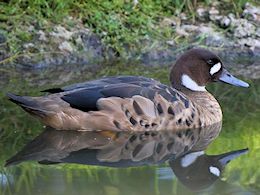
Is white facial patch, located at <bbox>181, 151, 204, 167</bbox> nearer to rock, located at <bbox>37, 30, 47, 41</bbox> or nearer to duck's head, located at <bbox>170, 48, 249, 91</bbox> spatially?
duck's head, located at <bbox>170, 48, 249, 91</bbox>

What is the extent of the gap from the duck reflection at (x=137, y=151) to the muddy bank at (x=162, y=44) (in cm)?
275

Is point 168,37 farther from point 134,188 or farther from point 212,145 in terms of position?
point 134,188

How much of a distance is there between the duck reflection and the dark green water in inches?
3.4

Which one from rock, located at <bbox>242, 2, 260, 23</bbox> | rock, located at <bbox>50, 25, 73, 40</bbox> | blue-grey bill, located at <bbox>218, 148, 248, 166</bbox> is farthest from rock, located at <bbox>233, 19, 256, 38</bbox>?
blue-grey bill, located at <bbox>218, 148, 248, 166</bbox>

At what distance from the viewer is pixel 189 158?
6621mm

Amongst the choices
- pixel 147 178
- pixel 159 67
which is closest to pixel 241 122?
pixel 147 178

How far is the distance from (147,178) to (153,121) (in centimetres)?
137

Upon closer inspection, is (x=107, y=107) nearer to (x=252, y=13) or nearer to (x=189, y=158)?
(x=189, y=158)

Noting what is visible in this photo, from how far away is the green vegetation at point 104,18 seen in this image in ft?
33.8

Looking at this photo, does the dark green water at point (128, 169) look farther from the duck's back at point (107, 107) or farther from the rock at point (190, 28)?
the rock at point (190, 28)

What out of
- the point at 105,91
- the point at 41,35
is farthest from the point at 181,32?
the point at 105,91

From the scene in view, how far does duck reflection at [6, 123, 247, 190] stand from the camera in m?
6.34

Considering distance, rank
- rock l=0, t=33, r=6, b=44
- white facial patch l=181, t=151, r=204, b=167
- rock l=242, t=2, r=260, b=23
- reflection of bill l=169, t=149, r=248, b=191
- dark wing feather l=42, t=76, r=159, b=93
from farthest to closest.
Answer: rock l=242, t=2, r=260, b=23
rock l=0, t=33, r=6, b=44
dark wing feather l=42, t=76, r=159, b=93
white facial patch l=181, t=151, r=204, b=167
reflection of bill l=169, t=149, r=248, b=191

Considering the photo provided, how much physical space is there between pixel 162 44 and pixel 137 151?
4231 mm
